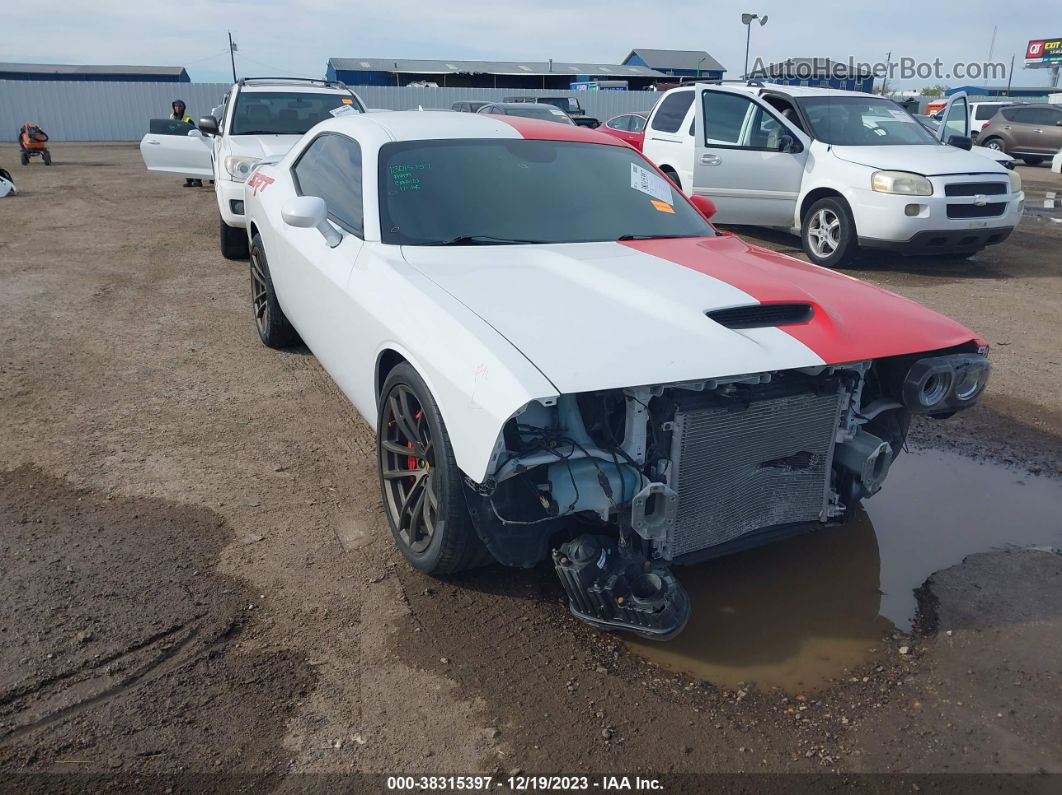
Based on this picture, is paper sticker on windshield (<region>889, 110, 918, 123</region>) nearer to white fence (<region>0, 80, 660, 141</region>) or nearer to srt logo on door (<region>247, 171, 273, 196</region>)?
srt logo on door (<region>247, 171, 273, 196</region>)

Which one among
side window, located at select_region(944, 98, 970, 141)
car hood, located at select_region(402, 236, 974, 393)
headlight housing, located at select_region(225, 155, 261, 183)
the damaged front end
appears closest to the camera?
car hood, located at select_region(402, 236, 974, 393)

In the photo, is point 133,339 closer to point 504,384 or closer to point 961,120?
point 504,384

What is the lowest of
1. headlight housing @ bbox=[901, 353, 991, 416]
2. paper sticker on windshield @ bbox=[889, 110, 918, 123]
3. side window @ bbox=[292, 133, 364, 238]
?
headlight housing @ bbox=[901, 353, 991, 416]

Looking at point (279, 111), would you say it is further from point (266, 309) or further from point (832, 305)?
point (832, 305)

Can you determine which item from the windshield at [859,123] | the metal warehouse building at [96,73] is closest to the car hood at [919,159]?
the windshield at [859,123]

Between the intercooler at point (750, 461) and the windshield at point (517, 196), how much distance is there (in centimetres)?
126

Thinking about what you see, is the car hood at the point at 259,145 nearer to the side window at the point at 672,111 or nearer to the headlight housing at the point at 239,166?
the headlight housing at the point at 239,166

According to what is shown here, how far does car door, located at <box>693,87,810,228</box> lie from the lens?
29.9 feet

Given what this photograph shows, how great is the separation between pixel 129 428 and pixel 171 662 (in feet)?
7.22

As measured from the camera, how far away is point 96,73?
156 ft

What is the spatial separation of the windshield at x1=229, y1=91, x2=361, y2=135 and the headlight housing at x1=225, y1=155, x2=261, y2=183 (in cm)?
108

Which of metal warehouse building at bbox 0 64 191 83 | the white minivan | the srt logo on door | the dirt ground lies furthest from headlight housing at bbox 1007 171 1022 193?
metal warehouse building at bbox 0 64 191 83

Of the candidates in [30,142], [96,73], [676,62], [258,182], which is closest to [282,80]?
[258,182]

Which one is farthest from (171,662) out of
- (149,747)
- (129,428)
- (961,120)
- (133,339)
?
(961,120)
